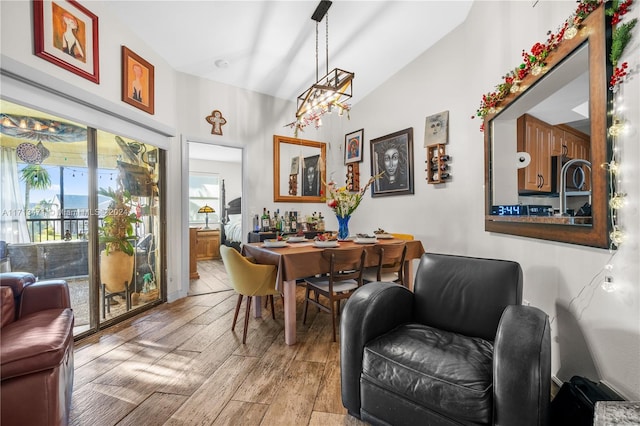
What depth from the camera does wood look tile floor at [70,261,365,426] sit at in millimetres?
1526

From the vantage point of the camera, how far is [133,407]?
1.59 meters

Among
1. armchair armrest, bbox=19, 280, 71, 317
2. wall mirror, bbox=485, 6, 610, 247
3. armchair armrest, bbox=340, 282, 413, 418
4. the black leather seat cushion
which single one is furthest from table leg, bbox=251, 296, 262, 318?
wall mirror, bbox=485, 6, 610, 247

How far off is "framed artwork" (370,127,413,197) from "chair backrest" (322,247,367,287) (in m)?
1.39

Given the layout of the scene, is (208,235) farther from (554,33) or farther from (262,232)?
(554,33)

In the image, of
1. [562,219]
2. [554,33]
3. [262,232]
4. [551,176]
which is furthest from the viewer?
[262,232]

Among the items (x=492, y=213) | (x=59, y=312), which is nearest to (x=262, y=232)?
(x=59, y=312)

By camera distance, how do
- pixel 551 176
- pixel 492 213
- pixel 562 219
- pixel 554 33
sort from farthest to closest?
pixel 492 213 → pixel 551 176 → pixel 554 33 → pixel 562 219

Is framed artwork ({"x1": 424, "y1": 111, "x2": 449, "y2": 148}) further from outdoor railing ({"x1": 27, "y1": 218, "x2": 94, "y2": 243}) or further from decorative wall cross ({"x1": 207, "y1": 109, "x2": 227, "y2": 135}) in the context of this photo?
outdoor railing ({"x1": 27, "y1": 218, "x2": 94, "y2": 243})

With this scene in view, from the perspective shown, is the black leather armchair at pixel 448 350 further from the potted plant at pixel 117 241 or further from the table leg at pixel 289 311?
the potted plant at pixel 117 241

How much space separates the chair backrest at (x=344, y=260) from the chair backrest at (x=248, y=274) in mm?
485

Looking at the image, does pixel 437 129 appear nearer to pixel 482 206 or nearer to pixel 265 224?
pixel 482 206

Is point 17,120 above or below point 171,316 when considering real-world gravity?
above

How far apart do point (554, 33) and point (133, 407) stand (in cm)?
327

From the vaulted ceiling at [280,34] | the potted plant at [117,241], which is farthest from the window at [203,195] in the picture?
the potted plant at [117,241]
